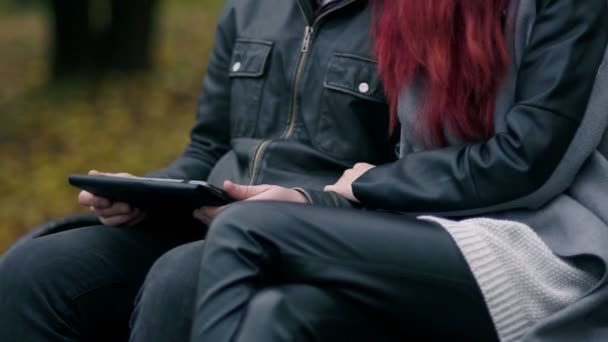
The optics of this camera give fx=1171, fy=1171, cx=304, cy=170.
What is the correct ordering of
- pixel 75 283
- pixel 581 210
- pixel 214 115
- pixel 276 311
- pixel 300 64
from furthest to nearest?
1. pixel 214 115
2. pixel 300 64
3. pixel 75 283
4. pixel 581 210
5. pixel 276 311

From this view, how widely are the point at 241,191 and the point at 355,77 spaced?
49 centimetres

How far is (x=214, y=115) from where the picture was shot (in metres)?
3.47

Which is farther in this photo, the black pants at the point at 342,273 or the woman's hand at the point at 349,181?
the woman's hand at the point at 349,181

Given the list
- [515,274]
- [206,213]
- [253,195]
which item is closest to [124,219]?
[206,213]

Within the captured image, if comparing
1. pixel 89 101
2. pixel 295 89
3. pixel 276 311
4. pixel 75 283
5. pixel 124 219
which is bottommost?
pixel 89 101

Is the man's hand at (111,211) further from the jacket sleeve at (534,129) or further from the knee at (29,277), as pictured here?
the jacket sleeve at (534,129)

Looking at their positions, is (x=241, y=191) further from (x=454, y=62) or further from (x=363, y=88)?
(x=454, y=62)

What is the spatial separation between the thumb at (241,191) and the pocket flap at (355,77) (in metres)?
0.44

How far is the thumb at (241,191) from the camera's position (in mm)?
2752

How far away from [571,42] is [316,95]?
0.78m

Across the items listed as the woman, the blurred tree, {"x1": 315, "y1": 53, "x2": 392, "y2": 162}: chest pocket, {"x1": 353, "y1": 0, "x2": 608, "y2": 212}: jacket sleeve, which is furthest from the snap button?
the blurred tree

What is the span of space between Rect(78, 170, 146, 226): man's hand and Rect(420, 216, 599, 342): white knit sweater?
88 cm

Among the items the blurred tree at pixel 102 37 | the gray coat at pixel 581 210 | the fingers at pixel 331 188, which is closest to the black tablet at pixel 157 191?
the fingers at pixel 331 188

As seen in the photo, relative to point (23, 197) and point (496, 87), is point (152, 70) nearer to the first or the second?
point (23, 197)
